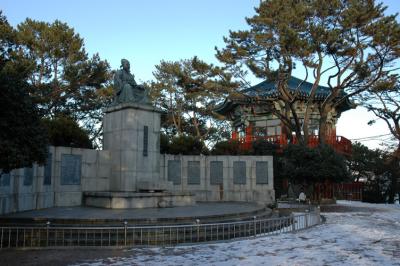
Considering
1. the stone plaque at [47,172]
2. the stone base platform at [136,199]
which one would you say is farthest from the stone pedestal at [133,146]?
the stone plaque at [47,172]

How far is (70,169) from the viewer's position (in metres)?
14.8

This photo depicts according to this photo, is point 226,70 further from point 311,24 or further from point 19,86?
point 19,86

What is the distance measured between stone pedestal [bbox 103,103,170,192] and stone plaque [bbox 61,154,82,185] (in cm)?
125

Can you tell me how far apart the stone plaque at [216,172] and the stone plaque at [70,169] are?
22.1 ft

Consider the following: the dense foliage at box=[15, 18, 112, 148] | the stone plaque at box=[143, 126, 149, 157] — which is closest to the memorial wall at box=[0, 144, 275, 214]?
the stone plaque at box=[143, 126, 149, 157]

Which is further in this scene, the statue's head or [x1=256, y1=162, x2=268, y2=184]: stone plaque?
[x1=256, y1=162, x2=268, y2=184]: stone plaque

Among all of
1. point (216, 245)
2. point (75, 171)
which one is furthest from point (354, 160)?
point (216, 245)

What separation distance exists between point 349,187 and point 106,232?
24958 mm

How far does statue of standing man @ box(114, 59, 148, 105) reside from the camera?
1518 cm

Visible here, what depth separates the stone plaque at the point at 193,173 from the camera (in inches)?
751

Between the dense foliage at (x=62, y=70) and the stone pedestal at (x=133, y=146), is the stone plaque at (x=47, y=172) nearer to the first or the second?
the stone pedestal at (x=133, y=146)

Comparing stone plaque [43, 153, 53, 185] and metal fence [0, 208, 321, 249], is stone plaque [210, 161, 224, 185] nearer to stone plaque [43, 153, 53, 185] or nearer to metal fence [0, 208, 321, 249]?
stone plaque [43, 153, 53, 185]

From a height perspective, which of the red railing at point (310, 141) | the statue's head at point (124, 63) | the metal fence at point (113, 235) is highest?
the statue's head at point (124, 63)

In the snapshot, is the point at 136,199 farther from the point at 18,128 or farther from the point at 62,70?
the point at 62,70
